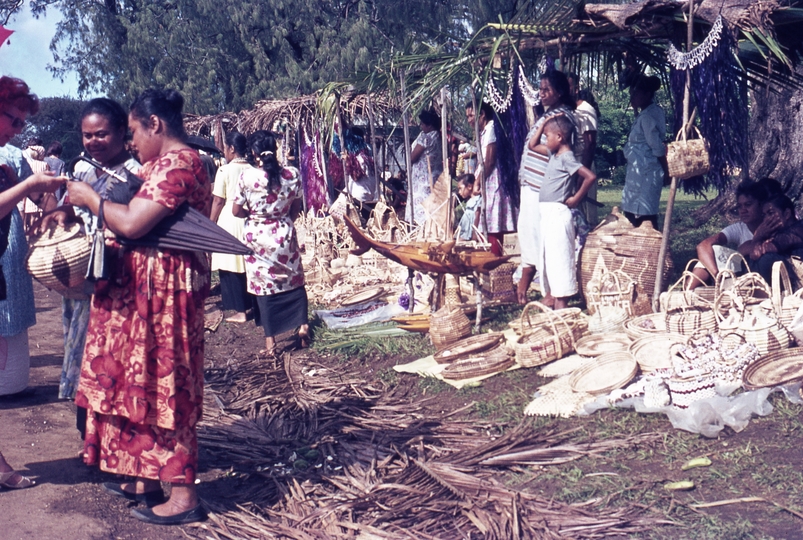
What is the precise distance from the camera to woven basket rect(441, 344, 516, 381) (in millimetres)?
5438

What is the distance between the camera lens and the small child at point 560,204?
20.8ft

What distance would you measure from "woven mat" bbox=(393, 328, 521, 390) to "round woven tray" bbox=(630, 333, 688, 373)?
87 centimetres

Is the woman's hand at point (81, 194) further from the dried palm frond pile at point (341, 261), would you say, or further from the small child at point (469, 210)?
the small child at point (469, 210)

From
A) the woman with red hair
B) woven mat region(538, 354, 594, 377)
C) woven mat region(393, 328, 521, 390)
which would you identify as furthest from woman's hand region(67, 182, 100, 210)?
woven mat region(538, 354, 594, 377)

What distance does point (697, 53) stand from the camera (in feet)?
18.2

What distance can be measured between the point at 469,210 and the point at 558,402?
4.27 m

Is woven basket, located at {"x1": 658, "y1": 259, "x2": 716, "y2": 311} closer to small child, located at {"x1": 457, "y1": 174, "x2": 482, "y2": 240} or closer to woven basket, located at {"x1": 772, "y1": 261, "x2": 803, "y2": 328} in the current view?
woven basket, located at {"x1": 772, "y1": 261, "x2": 803, "y2": 328}

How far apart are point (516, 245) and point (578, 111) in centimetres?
203

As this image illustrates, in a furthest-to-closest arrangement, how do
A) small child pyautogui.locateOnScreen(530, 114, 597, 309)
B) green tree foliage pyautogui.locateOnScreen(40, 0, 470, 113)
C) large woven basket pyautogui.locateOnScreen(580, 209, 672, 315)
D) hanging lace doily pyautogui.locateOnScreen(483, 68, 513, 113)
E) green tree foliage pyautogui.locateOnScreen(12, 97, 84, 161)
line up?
green tree foliage pyautogui.locateOnScreen(12, 97, 84, 161), green tree foliage pyautogui.locateOnScreen(40, 0, 470, 113), hanging lace doily pyautogui.locateOnScreen(483, 68, 513, 113), large woven basket pyautogui.locateOnScreen(580, 209, 672, 315), small child pyautogui.locateOnScreen(530, 114, 597, 309)

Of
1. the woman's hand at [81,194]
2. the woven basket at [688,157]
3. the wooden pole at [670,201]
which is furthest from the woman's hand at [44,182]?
the woven basket at [688,157]

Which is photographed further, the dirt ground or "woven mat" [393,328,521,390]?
"woven mat" [393,328,521,390]

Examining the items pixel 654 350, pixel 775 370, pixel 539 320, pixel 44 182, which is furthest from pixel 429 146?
pixel 44 182

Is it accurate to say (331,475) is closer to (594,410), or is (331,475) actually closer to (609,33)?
(594,410)

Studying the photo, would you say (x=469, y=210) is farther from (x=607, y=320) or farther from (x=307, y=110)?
(x=307, y=110)
